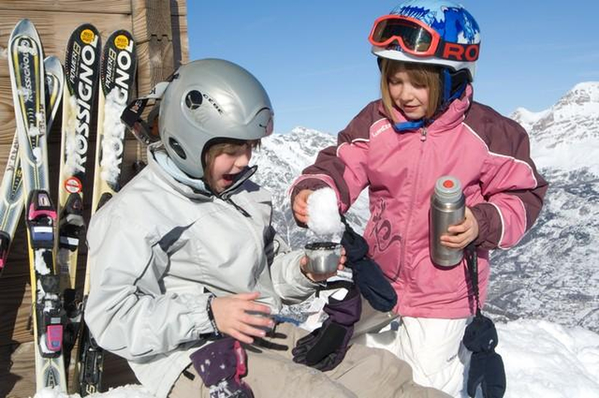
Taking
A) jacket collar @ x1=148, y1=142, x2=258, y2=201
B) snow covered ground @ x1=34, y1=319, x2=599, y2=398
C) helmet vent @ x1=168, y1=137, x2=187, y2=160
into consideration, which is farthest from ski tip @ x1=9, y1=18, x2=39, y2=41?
snow covered ground @ x1=34, y1=319, x2=599, y2=398

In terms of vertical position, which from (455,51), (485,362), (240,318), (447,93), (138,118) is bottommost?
(485,362)

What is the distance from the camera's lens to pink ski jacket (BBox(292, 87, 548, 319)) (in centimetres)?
255

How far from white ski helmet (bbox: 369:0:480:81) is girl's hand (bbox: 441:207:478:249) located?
0.67 meters

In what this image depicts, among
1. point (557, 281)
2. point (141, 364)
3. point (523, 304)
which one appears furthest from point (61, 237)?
point (557, 281)

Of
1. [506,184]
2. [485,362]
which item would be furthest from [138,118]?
[485,362]

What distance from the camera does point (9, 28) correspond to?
10.7ft

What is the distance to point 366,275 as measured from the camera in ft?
8.35

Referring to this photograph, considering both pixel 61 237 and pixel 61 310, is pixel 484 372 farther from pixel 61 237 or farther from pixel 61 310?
pixel 61 237

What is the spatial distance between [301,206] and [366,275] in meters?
0.42

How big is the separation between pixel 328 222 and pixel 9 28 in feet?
7.48

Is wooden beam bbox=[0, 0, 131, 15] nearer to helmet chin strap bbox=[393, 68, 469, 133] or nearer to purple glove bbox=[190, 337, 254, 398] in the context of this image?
helmet chin strap bbox=[393, 68, 469, 133]

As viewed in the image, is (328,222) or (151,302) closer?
(151,302)

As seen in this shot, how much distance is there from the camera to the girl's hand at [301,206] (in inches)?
99.4

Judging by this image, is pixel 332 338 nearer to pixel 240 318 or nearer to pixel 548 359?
pixel 240 318
